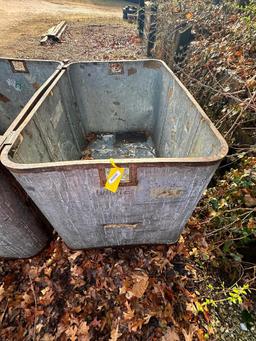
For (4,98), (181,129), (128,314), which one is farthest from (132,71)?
(128,314)

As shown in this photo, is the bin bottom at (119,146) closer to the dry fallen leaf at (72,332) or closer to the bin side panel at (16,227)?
the bin side panel at (16,227)

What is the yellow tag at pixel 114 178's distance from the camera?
3.60 feet

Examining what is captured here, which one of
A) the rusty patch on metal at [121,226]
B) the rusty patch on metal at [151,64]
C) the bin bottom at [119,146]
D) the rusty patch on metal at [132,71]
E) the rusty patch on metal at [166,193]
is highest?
the rusty patch on metal at [166,193]

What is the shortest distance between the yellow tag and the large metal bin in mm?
29

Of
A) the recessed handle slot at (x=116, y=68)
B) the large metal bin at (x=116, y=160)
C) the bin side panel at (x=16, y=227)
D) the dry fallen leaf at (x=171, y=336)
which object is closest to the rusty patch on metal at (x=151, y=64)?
the large metal bin at (x=116, y=160)

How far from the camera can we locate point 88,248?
1951mm

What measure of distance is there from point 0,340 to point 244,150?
107 inches

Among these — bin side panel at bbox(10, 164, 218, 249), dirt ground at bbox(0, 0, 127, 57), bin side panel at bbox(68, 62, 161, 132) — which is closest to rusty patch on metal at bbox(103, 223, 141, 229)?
bin side panel at bbox(10, 164, 218, 249)

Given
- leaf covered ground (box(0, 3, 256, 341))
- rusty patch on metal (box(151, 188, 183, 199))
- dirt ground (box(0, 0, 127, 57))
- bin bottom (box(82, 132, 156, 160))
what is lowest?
dirt ground (box(0, 0, 127, 57))

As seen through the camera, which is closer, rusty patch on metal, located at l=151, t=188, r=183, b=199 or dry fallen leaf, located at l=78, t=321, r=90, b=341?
rusty patch on metal, located at l=151, t=188, r=183, b=199

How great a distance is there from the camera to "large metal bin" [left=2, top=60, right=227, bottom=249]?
1.11m

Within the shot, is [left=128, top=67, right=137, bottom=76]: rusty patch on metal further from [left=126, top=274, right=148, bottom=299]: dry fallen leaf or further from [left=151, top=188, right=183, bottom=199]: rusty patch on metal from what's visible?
[left=126, top=274, right=148, bottom=299]: dry fallen leaf

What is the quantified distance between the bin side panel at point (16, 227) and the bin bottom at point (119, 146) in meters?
1.43

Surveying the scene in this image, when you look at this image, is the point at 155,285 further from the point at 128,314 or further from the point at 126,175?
the point at 126,175
